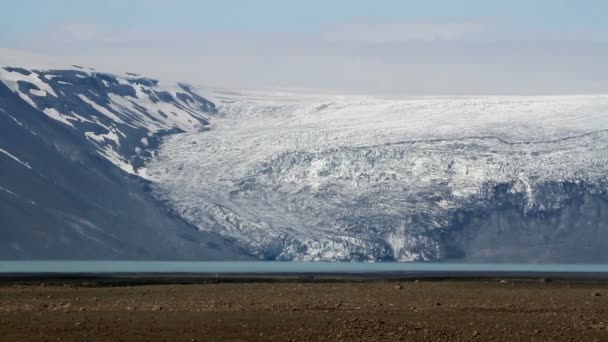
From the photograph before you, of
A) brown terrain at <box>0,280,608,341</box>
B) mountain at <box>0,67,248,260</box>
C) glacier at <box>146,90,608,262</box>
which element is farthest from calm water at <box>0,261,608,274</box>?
brown terrain at <box>0,280,608,341</box>

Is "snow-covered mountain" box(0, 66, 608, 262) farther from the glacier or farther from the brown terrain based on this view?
the brown terrain

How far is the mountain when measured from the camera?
92.2m

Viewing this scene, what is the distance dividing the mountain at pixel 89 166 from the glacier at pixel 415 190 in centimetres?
272

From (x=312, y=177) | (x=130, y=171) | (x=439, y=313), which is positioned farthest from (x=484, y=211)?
(x=439, y=313)

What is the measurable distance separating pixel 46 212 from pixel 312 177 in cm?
1856

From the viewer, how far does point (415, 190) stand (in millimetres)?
94562

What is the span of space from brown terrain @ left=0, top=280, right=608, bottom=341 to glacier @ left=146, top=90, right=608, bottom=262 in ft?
183

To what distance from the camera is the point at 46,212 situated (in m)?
94.2

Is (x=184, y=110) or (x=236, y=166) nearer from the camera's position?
(x=236, y=166)

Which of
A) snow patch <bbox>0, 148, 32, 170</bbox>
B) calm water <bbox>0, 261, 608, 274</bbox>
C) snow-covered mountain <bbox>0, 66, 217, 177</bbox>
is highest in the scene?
snow-covered mountain <bbox>0, 66, 217, 177</bbox>

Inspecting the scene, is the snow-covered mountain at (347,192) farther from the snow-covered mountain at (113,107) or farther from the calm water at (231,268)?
the calm water at (231,268)

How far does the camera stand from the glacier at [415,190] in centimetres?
9331

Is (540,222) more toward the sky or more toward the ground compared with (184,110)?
more toward the ground

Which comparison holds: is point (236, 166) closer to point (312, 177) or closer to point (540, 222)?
point (312, 177)
